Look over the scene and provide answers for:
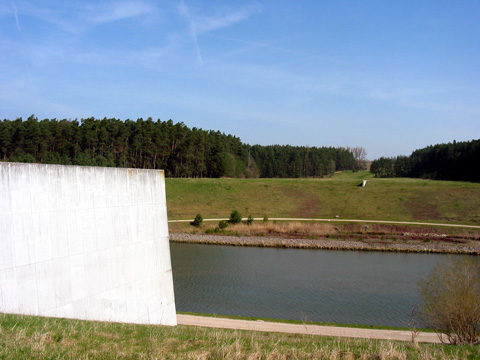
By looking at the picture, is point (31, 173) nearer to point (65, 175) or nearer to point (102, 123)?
point (65, 175)

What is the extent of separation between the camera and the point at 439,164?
2879 inches

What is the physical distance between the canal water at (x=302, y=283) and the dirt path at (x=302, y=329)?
1.76m

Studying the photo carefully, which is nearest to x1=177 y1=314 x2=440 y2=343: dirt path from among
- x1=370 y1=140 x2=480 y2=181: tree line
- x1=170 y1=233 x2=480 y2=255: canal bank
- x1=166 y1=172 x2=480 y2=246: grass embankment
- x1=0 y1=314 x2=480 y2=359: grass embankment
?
x1=0 y1=314 x2=480 y2=359: grass embankment

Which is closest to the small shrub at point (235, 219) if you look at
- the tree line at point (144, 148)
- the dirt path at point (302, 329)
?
the tree line at point (144, 148)

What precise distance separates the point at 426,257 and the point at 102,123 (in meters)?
40.5

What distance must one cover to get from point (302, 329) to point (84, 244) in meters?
7.04

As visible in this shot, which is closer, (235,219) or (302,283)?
(302,283)

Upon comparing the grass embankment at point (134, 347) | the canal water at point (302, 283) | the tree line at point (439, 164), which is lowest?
the canal water at point (302, 283)

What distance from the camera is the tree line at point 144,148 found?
38250mm

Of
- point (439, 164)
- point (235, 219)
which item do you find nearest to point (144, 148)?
point (235, 219)

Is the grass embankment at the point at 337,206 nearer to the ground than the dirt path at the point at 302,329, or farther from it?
farther from it

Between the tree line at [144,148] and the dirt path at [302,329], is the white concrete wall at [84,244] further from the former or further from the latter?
the tree line at [144,148]

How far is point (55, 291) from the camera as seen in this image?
887 centimetres

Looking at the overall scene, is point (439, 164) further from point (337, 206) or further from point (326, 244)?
point (326, 244)
